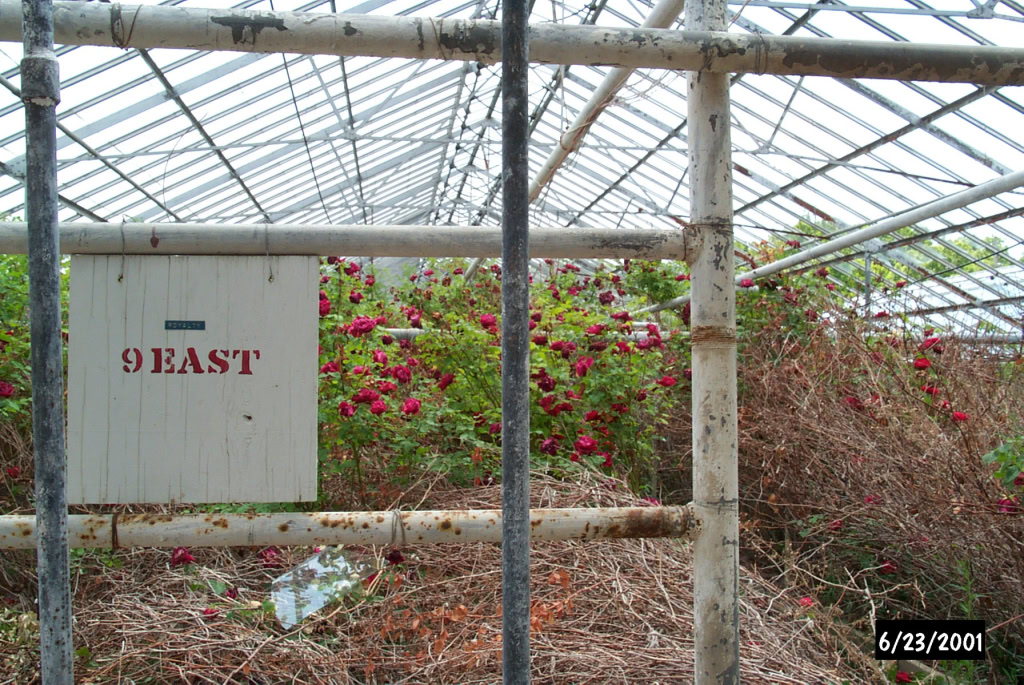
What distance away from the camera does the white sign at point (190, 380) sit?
5.51 feet

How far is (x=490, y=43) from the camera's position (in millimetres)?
1588

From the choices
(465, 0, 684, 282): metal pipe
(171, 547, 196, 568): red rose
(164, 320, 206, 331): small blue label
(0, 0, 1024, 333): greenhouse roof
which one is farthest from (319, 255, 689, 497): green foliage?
(0, 0, 1024, 333): greenhouse roof

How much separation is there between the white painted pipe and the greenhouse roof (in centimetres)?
368

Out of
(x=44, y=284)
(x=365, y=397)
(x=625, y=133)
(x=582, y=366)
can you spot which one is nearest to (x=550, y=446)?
(x=582, y=366)

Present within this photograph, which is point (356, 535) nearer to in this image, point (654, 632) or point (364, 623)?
point (364, 623)

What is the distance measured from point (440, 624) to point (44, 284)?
158 centimetres

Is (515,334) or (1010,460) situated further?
(1010,460)

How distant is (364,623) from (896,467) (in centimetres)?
224

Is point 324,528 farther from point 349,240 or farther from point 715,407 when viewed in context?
point 715,407

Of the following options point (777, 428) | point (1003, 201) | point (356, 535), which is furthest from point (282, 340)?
point (1003, 201)

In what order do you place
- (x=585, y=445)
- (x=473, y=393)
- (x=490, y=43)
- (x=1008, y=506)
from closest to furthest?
(x=490, y=43) → (x=1008, y=506) → (x=585, y=445) → (x=473, y=393)

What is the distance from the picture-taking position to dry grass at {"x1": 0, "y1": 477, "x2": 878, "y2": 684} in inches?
81.8

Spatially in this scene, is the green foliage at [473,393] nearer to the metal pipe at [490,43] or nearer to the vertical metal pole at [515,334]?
the metal pipe at [490,43]
